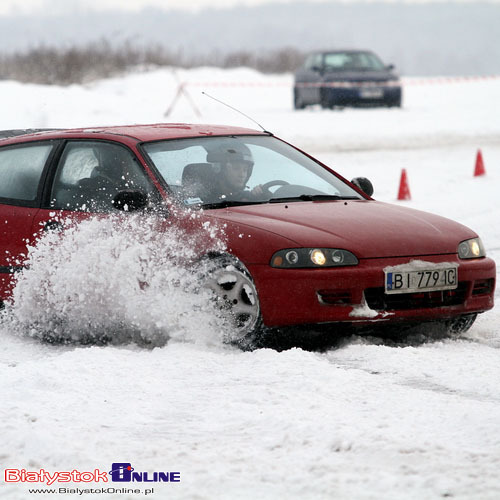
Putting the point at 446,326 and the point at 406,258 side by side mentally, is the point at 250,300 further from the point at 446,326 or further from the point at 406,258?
the point at 446,326

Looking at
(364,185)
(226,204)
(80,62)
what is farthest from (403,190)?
(80,62)

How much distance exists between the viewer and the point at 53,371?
563 cm

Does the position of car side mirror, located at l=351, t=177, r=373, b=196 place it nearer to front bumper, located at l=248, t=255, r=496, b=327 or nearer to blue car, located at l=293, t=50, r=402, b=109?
front bumper, located at l=248, t=255, r=496, b=327

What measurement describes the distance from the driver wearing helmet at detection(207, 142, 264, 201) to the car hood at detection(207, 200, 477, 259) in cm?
19

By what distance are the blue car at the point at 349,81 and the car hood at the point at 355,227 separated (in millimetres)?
21394

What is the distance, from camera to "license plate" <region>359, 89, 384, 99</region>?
2797 centimetres

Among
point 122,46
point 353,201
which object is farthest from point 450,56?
point 353,201

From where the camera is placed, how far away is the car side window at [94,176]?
705 centimetres

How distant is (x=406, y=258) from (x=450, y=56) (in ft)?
524

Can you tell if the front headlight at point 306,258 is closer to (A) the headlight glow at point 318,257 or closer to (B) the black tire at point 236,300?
(A) the headlight glow at point 318,257

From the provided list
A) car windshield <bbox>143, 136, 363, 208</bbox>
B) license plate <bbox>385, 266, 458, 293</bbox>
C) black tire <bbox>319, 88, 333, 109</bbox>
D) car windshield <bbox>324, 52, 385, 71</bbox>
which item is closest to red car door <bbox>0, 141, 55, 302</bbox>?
car windshield <bbox>143, 136, 363, 208</bbox>

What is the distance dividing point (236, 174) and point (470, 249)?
60.9 inches

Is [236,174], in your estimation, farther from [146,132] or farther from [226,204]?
[146,132]

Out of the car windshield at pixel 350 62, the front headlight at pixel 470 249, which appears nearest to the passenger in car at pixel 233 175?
the front headlight at pixel 470 249
